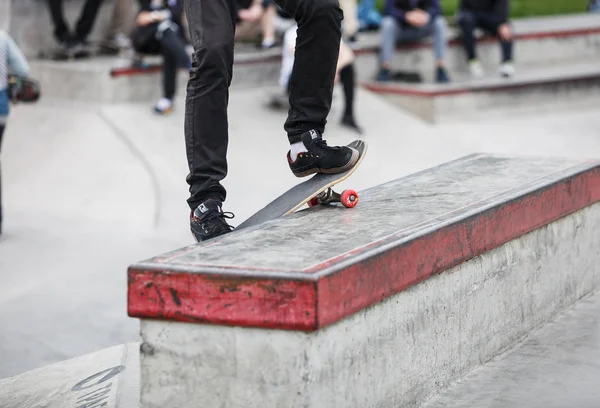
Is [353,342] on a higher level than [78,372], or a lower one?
higher

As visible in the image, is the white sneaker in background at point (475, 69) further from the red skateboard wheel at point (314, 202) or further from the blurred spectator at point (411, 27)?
the red skateboard wheel at point (314, 202)

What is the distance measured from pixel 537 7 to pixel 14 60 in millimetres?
10626

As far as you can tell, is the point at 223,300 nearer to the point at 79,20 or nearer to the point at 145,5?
the point at 145,5

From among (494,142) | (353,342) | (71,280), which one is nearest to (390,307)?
(353,342)

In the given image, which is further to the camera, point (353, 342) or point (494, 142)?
point (494, 142)

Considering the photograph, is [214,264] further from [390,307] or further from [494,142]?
[494,142]

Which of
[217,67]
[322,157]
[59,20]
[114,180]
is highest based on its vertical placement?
[59,20]

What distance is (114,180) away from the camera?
8.31 metres

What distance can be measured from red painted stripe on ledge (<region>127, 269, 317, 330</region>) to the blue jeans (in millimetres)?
8590

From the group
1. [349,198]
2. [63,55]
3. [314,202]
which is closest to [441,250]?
[349,198]

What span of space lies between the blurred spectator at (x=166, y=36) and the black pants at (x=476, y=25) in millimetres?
3641

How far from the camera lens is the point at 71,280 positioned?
620cm

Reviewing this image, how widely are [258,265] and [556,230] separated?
6.01 ft

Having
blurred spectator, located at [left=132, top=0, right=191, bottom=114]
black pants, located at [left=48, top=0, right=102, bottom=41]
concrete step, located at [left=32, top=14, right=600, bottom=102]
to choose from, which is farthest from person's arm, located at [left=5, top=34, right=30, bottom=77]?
black pants, located at [left=48, top=0, right=102, bottom=41]
